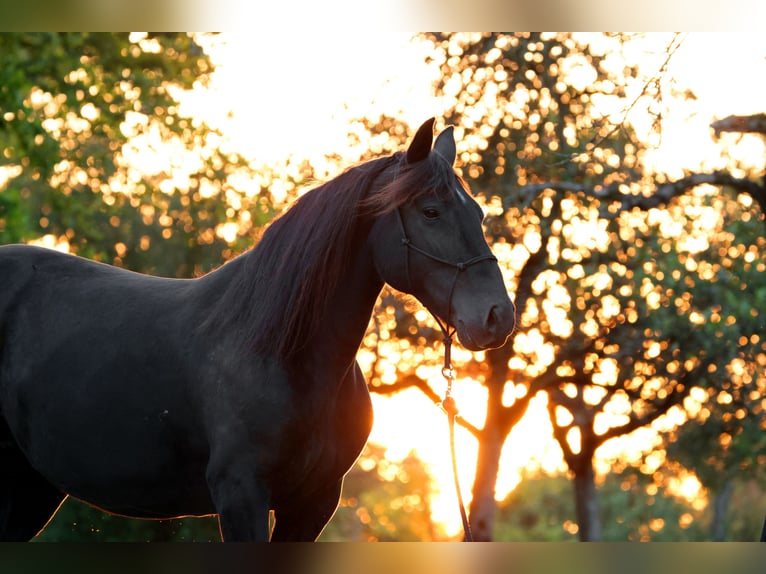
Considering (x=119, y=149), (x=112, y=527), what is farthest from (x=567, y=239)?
(x=119, y=149)

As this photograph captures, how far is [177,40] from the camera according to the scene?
18281 millimetres

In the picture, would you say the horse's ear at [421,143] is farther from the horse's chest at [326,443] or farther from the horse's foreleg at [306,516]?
the horse's foreleg at [306,516]

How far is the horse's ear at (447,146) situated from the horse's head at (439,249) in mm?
143

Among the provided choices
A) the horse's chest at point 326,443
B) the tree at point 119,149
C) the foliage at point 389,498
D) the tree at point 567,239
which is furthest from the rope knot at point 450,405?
the foliage at point 389,498

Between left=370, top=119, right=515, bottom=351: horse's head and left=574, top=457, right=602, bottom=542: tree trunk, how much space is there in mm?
17011

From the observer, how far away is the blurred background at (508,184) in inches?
603

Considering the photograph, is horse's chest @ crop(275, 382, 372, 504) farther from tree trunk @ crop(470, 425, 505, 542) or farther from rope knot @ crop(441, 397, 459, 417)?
tree trunk @ crop(470, 425, 505, 542)

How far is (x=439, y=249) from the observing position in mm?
3867

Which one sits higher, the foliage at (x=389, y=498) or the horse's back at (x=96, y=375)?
the foliage at (x=389, y=498)

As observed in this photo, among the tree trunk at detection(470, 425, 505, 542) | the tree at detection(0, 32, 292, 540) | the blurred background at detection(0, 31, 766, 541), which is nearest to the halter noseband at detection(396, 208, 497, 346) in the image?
the blurred background at detection(0, 31, 766, 541)

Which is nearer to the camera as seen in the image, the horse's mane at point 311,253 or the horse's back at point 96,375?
the horse's mane at point 311,253

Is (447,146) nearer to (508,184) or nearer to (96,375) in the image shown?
(96,375)
